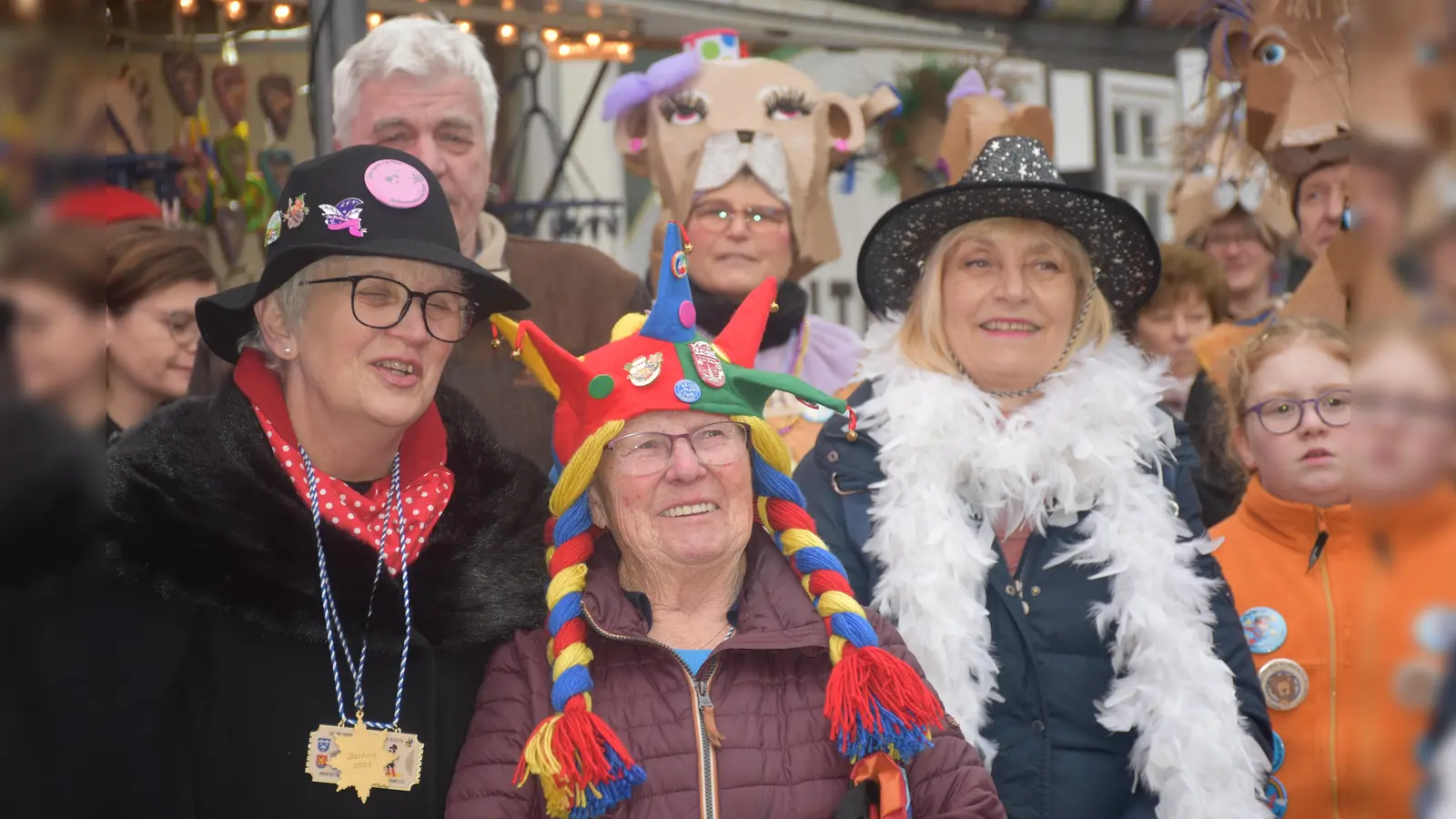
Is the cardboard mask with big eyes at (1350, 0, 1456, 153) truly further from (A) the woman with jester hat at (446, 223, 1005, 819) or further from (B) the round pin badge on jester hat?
(B) the round pin badge on jester hat

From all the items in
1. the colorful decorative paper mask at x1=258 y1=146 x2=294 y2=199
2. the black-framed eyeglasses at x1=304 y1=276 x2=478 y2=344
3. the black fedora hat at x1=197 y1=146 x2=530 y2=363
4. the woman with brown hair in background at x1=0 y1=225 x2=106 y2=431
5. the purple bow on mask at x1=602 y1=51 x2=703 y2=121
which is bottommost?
the woman with brown hair in background at x1=0 y1=225 x2=106 y2=431

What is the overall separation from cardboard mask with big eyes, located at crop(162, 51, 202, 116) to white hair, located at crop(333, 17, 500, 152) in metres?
1.14

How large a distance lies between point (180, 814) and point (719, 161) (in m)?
2.76

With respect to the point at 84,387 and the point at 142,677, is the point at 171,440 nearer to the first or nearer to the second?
the point at 142,677

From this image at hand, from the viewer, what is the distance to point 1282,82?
4.65 meters

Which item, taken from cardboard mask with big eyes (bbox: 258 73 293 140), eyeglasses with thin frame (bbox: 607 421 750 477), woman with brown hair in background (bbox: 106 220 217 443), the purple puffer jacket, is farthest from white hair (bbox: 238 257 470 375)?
cardboard mask with big eyes (bbox: 258 73 293 140)

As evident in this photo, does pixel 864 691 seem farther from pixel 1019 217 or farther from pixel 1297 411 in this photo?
pixel 1297 411

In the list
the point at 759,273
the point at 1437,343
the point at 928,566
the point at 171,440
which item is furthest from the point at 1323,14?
the point at 1437,343

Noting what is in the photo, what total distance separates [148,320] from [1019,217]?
95.8 inches

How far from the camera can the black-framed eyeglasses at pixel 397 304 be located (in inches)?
104

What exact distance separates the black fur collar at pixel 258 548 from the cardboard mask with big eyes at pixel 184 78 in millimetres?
2455

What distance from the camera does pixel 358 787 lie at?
8.09 feet

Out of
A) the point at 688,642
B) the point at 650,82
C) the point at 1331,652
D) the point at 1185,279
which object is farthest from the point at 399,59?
the point at 1185,279

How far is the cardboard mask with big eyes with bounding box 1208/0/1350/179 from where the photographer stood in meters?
4.39
